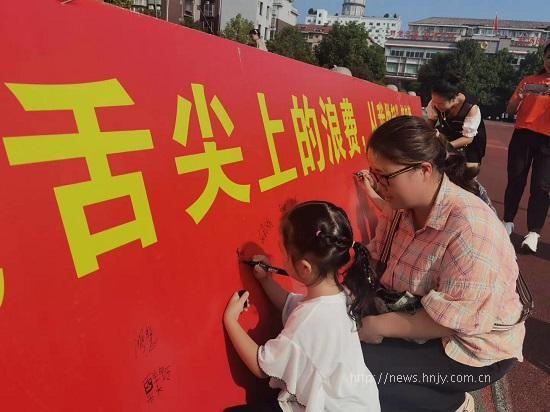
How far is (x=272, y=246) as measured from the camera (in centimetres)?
177

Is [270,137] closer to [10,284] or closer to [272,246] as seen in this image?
[272,246]

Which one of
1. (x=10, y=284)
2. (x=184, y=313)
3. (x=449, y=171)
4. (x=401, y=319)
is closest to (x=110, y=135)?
(x=10, y=284)

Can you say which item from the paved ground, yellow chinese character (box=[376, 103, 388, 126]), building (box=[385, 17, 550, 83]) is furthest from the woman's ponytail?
building (box=[385, 17, 550, 83])

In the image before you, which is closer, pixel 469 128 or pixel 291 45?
pixel 469 128

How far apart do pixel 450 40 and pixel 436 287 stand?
89.4 metres

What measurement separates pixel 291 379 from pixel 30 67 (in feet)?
3.38

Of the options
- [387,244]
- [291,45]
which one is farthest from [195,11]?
[387,244]

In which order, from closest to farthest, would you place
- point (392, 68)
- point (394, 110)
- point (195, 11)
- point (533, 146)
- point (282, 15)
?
point (533, 146)
point (394, 110)
point (195, 11)
point (282, 15)
point (392, 68)

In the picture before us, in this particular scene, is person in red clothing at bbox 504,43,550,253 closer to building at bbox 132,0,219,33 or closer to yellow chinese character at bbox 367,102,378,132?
yellow chinese character at bbox 367,102,378,132

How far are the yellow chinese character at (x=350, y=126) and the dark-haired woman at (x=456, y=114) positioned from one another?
116 cm

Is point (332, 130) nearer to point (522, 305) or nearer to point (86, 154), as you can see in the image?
point (522, 305)

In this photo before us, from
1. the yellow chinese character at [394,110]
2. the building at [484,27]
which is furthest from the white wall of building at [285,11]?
the yellow chinese character at [394,110]

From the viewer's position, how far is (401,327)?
159 centimetres

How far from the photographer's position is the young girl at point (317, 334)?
4.34ft
